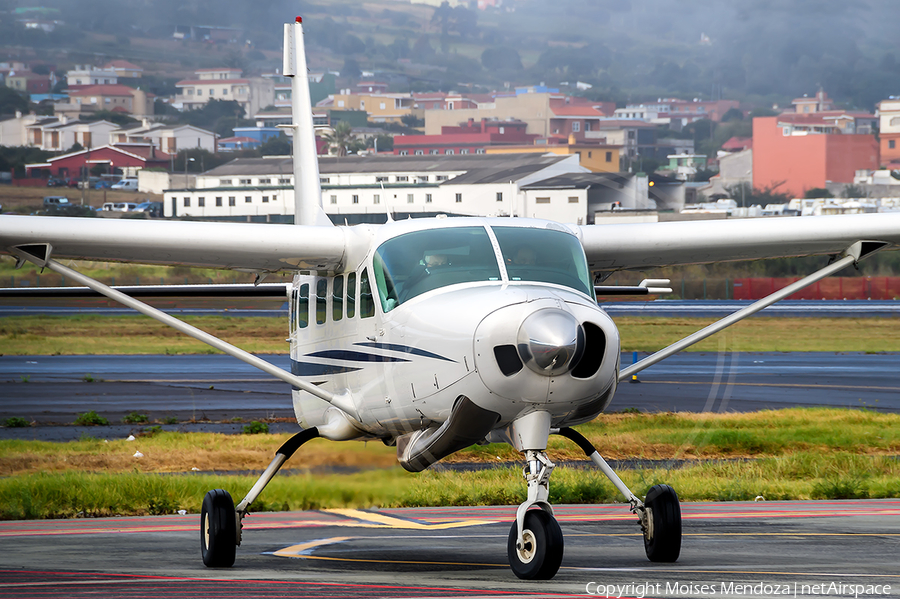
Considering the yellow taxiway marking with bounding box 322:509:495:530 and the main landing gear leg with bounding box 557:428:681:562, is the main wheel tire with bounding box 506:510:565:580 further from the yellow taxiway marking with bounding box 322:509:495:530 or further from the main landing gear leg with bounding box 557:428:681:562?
the yellow taxiway marking with bounding box 322:509:495:530

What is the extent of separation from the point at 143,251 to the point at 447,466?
36.4 ft

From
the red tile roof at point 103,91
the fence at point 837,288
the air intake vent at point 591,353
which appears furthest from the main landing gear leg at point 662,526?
the red tile roof at point 103,91

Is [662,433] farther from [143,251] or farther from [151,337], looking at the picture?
[151,337]

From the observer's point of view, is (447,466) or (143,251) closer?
(143,251)

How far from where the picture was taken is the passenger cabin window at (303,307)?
11630 mm

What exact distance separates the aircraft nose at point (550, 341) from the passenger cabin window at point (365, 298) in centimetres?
237

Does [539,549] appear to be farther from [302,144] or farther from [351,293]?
[302,144]

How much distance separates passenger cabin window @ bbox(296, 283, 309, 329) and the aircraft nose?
4759 millimetres

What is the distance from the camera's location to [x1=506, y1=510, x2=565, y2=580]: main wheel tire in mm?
7590

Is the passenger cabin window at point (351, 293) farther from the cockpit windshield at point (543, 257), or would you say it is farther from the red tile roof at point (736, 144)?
the red tile roof at point (736, 144)

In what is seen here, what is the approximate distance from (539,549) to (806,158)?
385ft

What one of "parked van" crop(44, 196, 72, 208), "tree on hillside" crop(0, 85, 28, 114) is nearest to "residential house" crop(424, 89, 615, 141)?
"tree on hillside" crop(0, 85, 28, 114)

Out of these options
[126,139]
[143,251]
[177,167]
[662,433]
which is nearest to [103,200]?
[177,167]

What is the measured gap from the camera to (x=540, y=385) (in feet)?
24.5
